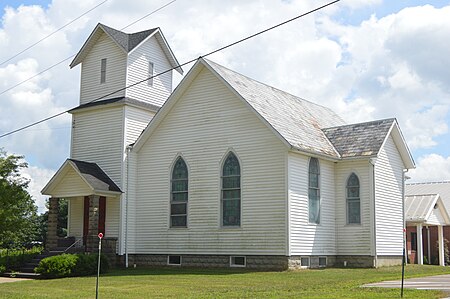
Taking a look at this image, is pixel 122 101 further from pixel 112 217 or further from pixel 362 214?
pixel 362 214

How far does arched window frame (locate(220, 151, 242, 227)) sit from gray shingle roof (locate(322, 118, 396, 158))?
560cm

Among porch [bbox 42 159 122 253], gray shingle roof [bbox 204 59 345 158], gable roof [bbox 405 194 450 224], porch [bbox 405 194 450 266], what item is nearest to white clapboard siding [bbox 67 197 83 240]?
porch [bbox 42 159 122 253]

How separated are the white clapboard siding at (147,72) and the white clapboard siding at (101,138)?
1720 millimetres

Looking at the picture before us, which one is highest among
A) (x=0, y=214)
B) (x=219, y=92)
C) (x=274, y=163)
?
(x=219, y=92)

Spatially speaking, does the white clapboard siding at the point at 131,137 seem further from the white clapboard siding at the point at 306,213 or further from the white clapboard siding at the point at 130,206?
the white clapboard siding at the point at 306,213

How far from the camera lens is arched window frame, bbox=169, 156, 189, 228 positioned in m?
32.2

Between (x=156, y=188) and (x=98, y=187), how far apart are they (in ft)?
9.79

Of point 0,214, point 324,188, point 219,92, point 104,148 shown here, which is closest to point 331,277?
point 324,188

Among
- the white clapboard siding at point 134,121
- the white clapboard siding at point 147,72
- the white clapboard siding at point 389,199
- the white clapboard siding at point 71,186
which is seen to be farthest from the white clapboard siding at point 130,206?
the white clapboard siding at point 389,199

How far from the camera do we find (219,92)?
31.6m

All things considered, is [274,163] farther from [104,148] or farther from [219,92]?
[104,148]

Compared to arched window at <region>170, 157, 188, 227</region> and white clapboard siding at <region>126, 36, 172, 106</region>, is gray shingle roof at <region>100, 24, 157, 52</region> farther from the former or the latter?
arched window at <region>170, 157, 188, 227</region>

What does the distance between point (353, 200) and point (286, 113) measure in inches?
213

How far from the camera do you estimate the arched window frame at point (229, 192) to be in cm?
3030
